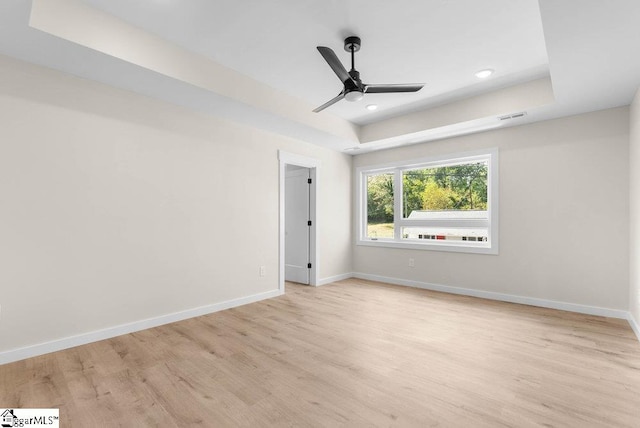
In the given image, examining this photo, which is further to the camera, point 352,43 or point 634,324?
point 634,324

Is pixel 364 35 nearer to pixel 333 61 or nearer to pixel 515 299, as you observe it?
pixel 333 61

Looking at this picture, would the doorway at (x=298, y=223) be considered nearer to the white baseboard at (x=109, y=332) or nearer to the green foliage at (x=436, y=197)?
the white baseboard at (x=109, y=332)

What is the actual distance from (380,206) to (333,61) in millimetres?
3677

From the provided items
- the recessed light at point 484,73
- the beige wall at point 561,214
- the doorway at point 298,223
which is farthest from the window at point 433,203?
the recessed light at point 484,73

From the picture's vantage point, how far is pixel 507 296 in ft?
13.8

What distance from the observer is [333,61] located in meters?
A: 2.41

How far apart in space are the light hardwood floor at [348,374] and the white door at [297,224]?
1.93 metres

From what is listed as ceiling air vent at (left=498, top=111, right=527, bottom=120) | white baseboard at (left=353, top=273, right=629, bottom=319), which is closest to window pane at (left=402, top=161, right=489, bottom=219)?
ceiling air vent at (left=498, top=111, right=527, bottom=120)

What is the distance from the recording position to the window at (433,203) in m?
4.52

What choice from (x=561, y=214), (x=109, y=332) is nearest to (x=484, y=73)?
(x=561, y=214)

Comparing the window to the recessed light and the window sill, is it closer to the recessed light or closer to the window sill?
the window sill

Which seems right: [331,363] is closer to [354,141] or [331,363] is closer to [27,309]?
[27,309]

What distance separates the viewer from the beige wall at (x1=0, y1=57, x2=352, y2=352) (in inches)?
97.9

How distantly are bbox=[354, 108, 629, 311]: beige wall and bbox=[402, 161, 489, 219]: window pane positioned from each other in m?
0.33
